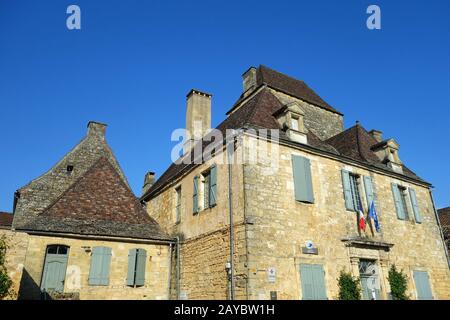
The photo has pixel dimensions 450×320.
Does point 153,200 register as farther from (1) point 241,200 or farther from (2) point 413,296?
(2) point 413,296

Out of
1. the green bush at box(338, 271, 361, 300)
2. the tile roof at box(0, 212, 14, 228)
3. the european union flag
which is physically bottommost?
the green bush at box(338, 271, 361, 300)

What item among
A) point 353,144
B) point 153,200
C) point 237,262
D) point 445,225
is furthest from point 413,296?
point 153,200

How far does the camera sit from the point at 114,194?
13.5m

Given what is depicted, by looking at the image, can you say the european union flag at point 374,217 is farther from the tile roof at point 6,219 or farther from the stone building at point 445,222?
the tile roof at point 6,219

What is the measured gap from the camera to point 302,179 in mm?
10688

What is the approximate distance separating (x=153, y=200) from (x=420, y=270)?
38.8 feet

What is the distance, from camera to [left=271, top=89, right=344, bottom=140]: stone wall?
1661 cm

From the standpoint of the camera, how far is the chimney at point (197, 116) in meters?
15.5

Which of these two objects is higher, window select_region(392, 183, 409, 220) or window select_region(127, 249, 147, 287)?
window select_region(392, 183, 409, 220)

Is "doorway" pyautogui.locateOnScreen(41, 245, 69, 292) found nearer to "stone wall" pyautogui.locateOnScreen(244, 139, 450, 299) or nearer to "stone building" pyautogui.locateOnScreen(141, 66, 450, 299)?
"stone building" pyautogui.locateOnScreen(141, 66, 450, 299)

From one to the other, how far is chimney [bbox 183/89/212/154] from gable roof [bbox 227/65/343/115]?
3.03 m

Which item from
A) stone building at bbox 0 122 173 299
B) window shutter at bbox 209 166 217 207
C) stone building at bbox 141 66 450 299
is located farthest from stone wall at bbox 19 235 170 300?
window shutter at bbox 209 166 217 207

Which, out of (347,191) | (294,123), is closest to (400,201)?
(347,191)

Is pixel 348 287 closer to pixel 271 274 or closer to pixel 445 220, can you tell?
pixel 271 274
